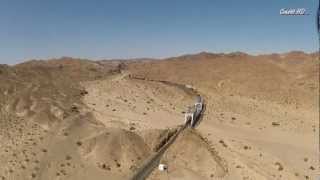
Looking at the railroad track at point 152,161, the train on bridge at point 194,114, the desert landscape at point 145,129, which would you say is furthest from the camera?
the train on bridge at point 194,114

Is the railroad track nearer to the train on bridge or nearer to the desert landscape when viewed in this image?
the desert landscape

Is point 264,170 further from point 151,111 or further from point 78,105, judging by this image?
point 78,105

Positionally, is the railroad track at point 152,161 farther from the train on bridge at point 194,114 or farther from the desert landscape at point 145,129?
the train on bridge at point 194,114

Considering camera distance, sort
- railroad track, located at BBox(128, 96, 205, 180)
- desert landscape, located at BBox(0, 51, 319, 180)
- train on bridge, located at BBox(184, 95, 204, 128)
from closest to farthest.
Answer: railroad track, located at BBox(128, 96, 205, 180) → desert landscape, located at BBox(0, 51, 319, 180) → train on bridge, located at BBox(184, 95, 204, 128)

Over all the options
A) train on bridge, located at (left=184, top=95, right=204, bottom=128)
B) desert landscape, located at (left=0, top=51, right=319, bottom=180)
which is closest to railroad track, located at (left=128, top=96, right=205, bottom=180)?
desert landscape, located at (left=0, top=51, right=319, bottom=180)

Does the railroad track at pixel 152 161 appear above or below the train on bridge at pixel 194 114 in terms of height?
below

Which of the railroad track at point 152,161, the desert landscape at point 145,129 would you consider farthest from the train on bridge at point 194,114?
the railroad track at point 152,161

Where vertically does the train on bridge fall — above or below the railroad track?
above
